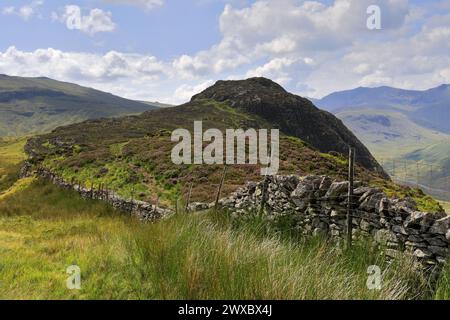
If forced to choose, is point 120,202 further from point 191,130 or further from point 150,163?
point 191,130

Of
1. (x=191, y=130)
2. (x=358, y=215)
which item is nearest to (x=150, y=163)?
(x=191, y=130)

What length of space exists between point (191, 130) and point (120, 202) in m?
36.7

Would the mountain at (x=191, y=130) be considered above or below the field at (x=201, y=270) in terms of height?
above

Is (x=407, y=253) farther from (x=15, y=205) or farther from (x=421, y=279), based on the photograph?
(x=15, y=205)

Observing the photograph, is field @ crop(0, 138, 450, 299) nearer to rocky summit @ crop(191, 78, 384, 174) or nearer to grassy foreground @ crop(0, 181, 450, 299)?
grassy foreground @ crop(0, 181, 450, 299)

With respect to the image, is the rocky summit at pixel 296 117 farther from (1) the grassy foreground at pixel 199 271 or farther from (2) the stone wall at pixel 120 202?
(1) the grassy foreground at pixel 199 271

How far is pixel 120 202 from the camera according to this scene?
979 inches

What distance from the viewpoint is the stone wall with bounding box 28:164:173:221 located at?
21438mm

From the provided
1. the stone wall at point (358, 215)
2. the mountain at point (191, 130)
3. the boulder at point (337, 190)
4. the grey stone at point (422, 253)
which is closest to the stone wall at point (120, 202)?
the mountain at point (191, 130)

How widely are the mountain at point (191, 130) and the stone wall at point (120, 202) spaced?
3.59 ft

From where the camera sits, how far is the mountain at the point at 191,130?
2975cm

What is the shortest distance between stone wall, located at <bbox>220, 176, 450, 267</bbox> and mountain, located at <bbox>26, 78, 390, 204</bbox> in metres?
11.3

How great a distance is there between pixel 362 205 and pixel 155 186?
22.3 metres
